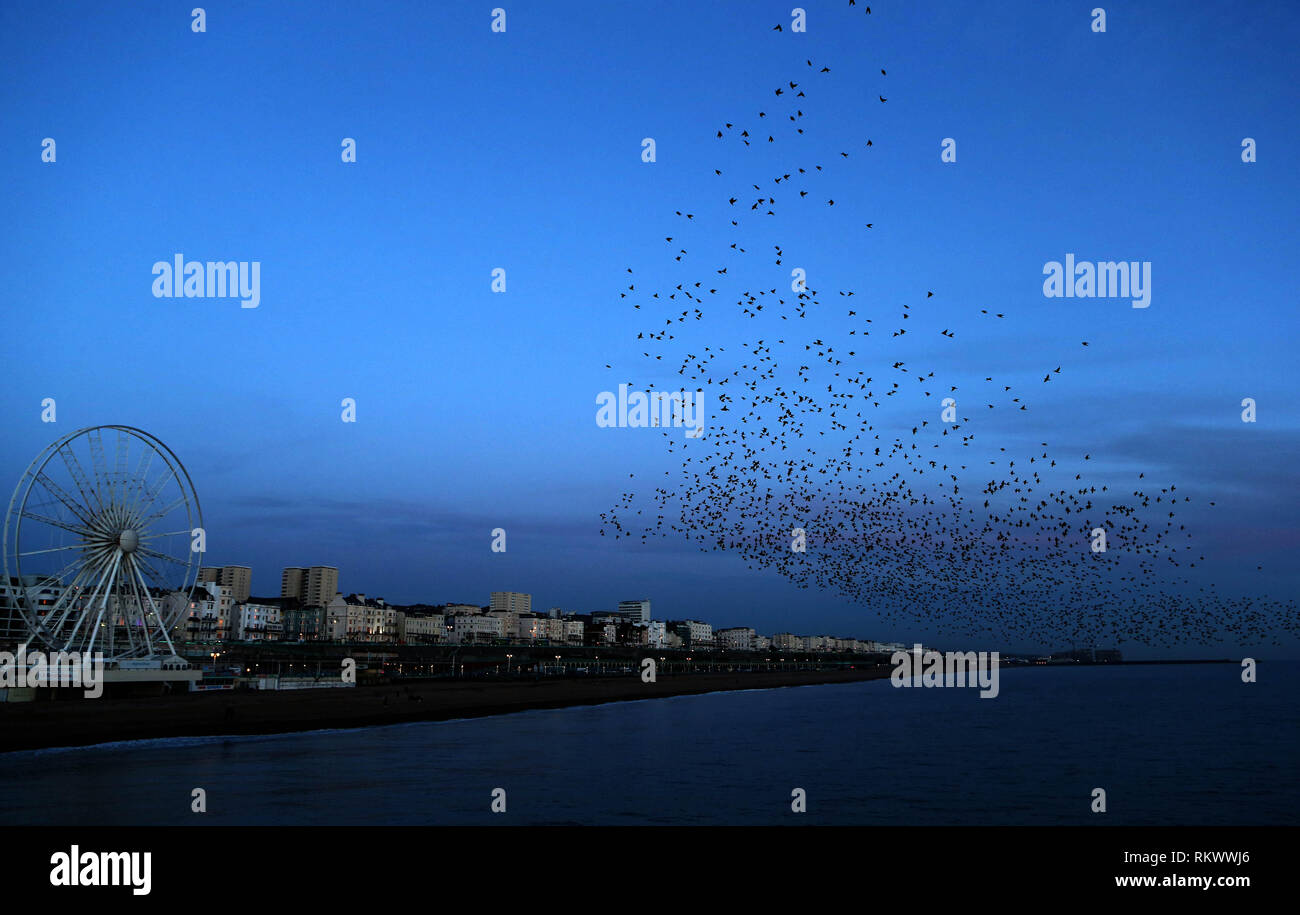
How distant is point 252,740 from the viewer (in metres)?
56.6

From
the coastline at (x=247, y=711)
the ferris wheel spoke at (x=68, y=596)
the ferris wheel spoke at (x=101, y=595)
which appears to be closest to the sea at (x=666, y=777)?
the coastline at (x=247, y=711)

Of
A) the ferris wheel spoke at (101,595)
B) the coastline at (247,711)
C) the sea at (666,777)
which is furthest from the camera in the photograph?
the ferris wheel spoke at (101,595)

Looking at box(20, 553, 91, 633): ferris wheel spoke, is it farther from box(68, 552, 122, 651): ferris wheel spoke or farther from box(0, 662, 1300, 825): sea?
box(0, 662, 1300, 825): sea

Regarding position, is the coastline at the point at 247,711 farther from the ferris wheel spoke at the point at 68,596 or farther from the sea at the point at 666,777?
the ferris wheel spoke at the point at 68,596

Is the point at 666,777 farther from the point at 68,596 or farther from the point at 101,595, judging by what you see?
the point at 68,596

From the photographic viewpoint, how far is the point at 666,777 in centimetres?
4388

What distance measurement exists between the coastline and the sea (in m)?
2.86

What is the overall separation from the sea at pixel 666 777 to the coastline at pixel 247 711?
2863mm

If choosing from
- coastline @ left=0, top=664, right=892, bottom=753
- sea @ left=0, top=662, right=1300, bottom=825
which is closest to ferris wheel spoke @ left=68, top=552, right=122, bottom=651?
coastline @ left=0, top=664, right=892, bottom=753

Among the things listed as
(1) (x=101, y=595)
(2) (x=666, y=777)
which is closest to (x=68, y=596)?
(1) (x=101, y=595)

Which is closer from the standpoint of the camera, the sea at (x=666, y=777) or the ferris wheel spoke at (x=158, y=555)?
the sea at (x=666, y=777)

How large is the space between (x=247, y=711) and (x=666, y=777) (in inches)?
1723

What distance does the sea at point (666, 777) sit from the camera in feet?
108
